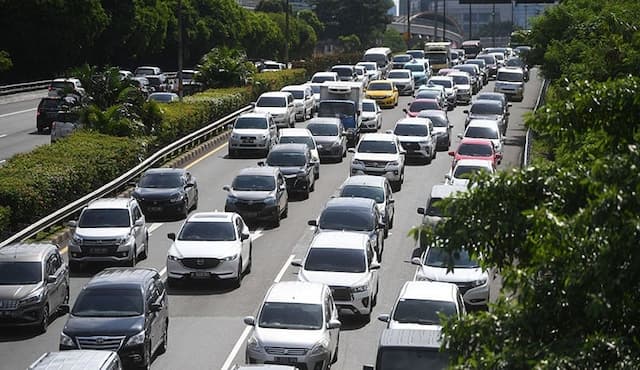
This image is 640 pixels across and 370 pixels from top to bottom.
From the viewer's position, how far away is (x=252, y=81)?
62844 mm

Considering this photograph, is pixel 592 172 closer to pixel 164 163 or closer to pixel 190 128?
pixel 164 163

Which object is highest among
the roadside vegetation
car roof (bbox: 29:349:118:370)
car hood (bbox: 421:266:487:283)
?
the roadside vegetation

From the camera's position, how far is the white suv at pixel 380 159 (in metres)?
39.3

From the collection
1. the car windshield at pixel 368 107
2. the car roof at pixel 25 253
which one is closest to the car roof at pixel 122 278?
the car roof at pixel 25 253

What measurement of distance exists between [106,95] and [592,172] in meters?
35.3

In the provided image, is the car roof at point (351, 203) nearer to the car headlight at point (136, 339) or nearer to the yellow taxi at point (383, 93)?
the car headlight at point (136, 339)

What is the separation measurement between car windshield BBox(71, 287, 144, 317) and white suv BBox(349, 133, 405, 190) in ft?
61.1

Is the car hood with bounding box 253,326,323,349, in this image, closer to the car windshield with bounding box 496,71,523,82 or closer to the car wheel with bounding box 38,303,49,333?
the car wheel with bounding box 38,303,49,333

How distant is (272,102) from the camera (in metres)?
54.1

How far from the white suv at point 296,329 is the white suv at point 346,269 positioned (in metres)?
2.24

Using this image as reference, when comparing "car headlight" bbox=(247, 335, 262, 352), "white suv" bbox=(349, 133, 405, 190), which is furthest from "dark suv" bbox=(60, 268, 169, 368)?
"white suv" bbox=(349, 133, 405, 190)

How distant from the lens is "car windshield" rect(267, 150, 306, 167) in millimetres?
38469

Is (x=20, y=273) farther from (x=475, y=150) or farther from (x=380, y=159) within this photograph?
(x=475, y=150)

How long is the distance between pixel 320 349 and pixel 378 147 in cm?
2059
